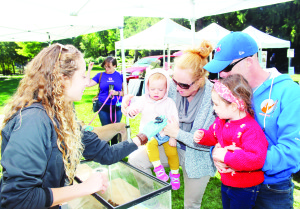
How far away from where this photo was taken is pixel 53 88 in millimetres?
1219

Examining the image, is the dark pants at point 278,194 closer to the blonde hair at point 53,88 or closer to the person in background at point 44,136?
the person in background at point 44,136

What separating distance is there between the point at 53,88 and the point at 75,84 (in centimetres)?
13

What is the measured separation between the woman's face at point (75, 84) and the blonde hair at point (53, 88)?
0.07 feet

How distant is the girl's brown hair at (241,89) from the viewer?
56.8 inches

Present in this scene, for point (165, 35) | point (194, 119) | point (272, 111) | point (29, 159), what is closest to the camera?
point (29, 159)

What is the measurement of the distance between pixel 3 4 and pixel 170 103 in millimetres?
3099

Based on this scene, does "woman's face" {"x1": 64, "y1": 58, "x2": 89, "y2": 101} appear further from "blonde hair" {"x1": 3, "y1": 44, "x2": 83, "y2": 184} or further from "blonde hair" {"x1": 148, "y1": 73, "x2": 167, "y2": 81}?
"blonde hair" {"x1": 148, "y1": 73, "x2": 167, "y2": 81}

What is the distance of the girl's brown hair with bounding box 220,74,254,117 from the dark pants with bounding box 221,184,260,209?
19.8 inches

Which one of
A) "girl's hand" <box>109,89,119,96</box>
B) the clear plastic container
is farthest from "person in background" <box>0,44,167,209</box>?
"girl's hand" <box>109,89,119,96</box>

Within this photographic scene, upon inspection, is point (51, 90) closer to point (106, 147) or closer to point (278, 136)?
point (106, 147)

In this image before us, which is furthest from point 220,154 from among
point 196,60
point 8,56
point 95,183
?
point 8,56

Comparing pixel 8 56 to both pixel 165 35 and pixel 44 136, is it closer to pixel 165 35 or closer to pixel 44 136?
pixel 165 35

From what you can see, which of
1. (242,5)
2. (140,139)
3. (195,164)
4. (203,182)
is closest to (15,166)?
(140,139)

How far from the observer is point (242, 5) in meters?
4.02
